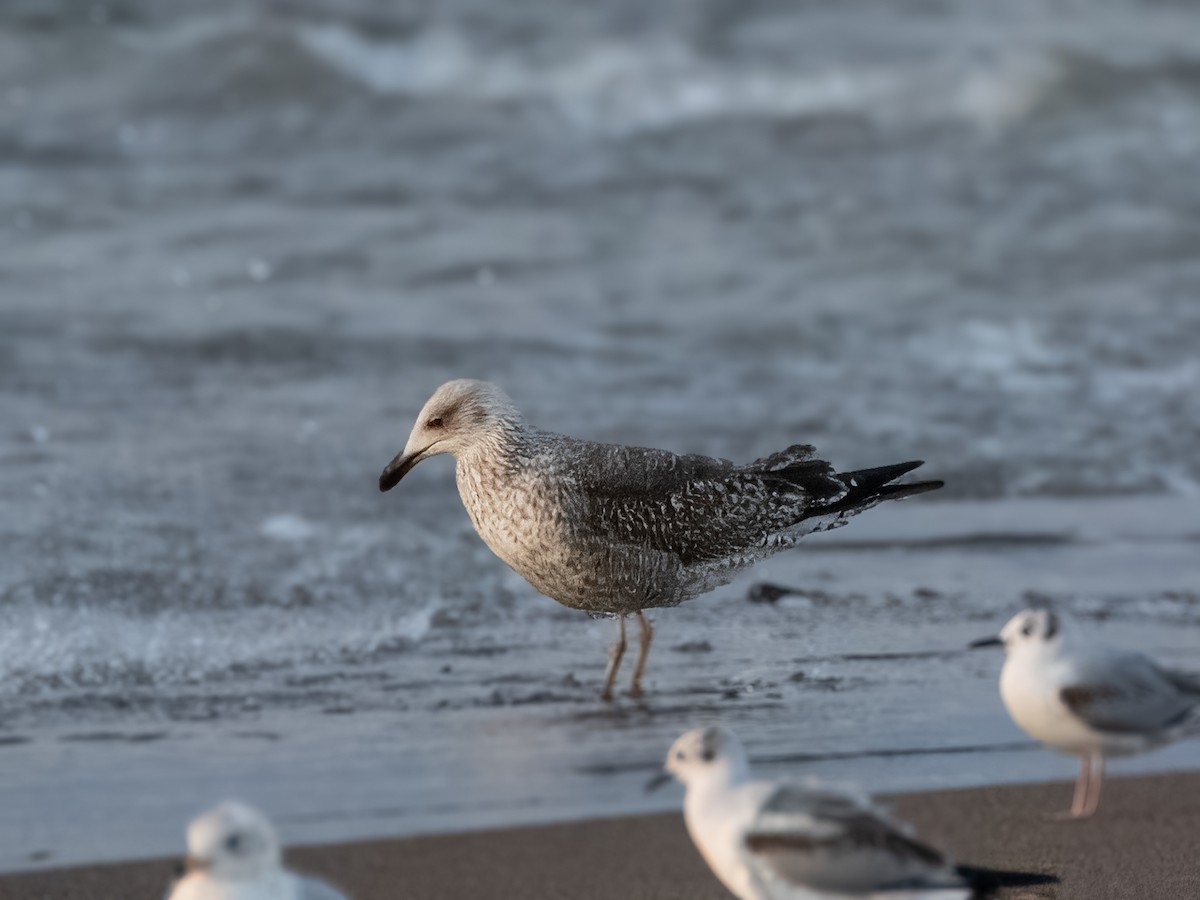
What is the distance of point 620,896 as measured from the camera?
11.1ft

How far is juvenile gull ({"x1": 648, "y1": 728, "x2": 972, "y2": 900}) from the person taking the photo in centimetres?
246

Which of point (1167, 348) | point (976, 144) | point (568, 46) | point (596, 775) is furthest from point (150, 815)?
point (568, 46)

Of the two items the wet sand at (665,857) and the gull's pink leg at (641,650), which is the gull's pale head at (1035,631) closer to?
the wet sand at (665,857)

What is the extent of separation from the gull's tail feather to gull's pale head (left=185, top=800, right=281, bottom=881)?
2.53m

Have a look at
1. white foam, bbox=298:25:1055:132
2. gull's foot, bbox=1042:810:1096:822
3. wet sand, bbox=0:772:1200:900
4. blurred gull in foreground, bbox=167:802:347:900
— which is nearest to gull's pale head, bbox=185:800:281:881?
blurred gull in foreground, bbox=167:802:347:900

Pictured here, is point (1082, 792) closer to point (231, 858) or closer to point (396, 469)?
point (396, 469)

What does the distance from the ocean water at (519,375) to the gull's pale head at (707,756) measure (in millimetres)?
1266

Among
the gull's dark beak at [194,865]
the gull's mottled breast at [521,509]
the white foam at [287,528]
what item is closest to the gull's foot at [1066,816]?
the gull's mottled breast at [521,509]

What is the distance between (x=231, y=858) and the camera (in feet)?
7.72

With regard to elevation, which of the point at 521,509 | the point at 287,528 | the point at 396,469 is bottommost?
the point at 521,509

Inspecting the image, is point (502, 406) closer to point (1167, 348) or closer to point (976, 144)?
point (1167, 348)

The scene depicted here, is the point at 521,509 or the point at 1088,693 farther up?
the point at 521,509

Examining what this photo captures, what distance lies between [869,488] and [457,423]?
1176 millimetres

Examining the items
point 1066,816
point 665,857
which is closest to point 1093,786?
point 1066,816
